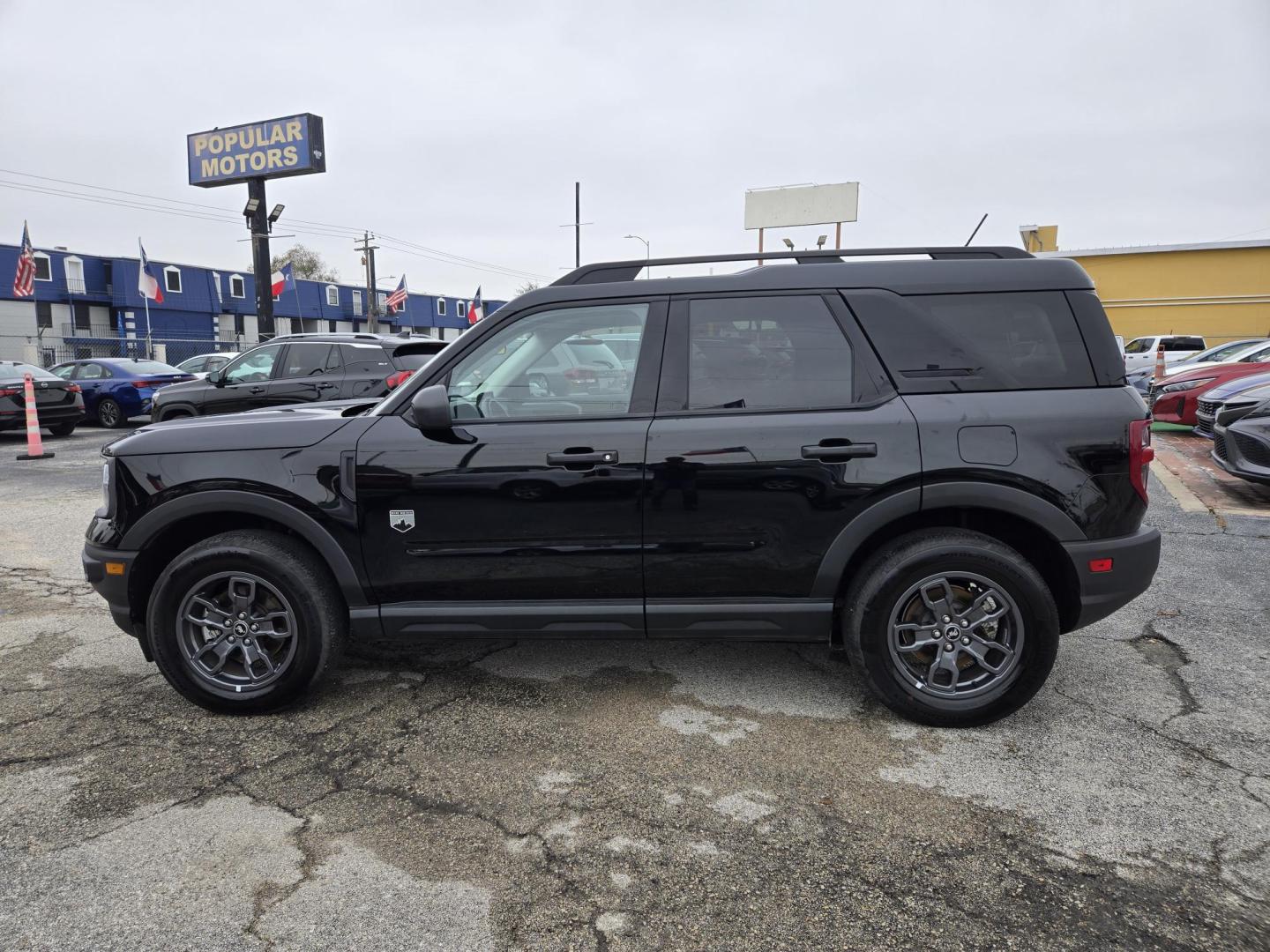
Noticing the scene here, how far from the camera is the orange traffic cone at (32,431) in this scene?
12.4 meters

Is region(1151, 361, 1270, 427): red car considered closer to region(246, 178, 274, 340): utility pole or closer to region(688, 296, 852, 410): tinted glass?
region(688, 296, 852, 410): tinted glass

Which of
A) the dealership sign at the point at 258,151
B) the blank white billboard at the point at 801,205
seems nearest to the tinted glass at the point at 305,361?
the dealership sign at the point at 258,151

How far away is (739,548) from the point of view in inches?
133

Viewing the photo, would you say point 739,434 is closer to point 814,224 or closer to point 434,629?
point 434,629

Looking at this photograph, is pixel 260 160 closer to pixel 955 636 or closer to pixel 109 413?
pixel 109 413

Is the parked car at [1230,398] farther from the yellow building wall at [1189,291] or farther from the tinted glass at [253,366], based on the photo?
the yellow building wall at [1189,291]

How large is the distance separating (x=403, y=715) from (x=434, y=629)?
1.29 feet

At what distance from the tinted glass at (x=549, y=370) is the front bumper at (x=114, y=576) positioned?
153 cm

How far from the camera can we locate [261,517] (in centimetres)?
355

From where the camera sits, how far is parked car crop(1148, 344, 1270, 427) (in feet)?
40.6

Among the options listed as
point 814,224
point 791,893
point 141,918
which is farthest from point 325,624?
point 814,224

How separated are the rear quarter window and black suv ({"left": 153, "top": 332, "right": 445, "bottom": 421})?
817 cm

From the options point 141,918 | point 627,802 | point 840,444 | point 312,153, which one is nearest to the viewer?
point 141,918

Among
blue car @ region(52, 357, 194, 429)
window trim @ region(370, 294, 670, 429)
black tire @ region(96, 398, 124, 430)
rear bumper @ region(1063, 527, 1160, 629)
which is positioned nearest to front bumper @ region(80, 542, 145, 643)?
window trim @ region(370, 294, 670, 429)
